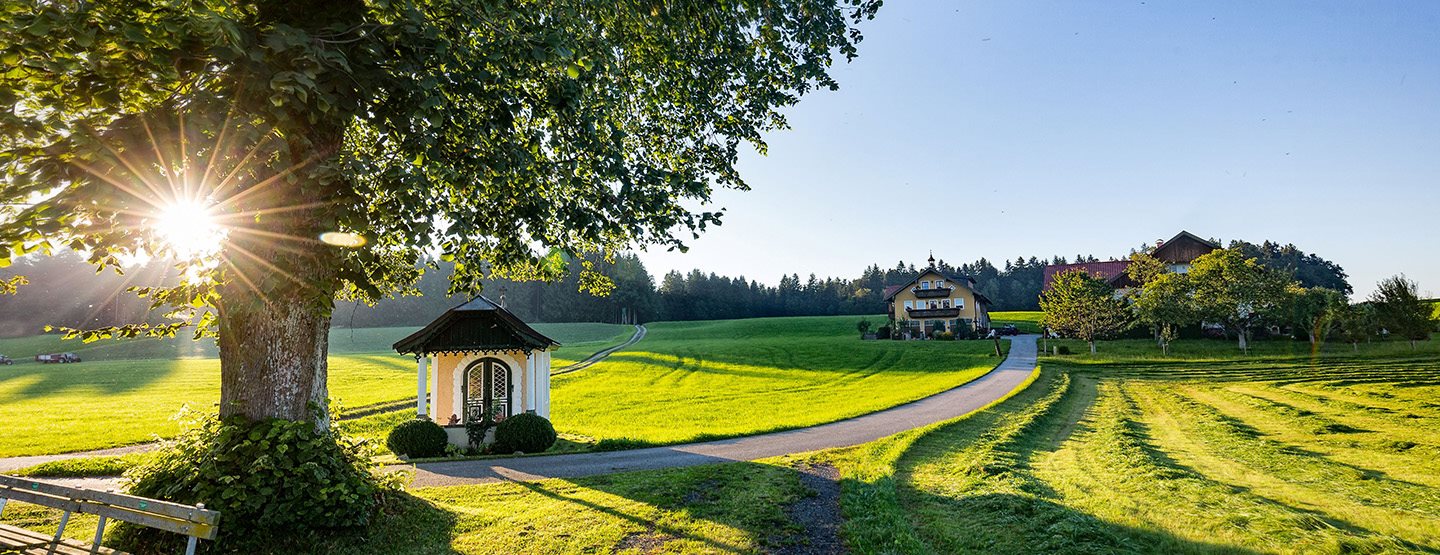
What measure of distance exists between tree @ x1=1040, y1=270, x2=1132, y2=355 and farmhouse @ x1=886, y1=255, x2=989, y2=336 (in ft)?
52.4

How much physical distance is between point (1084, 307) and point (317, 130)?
168 feet

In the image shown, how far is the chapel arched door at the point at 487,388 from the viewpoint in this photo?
19.4 m

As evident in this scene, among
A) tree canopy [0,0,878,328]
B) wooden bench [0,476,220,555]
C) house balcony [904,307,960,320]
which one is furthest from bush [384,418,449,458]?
house balcony [904,307,960,320]

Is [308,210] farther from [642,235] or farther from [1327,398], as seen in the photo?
[1327,398]

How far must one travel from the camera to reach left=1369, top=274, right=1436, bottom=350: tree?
128ft

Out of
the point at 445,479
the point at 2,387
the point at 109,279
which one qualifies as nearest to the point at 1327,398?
the point at 445,479

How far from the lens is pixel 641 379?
40875mm

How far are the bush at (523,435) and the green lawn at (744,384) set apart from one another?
2.15 metres

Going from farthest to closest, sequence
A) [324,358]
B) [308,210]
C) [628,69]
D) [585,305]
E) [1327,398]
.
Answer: [585,305] → [1327,398] → [628,69] → [324,358] → [308,210]

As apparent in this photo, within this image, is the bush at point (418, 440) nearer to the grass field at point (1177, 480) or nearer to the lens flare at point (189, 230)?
the lens flare at point (189, 230)

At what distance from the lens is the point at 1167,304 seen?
4638 centimetres

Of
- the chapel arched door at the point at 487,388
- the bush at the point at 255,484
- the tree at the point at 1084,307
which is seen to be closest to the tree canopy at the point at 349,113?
the bush at the point at 255,484

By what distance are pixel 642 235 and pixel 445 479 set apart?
28.7ft

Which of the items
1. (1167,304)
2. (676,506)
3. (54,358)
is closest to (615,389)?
(676,506)
